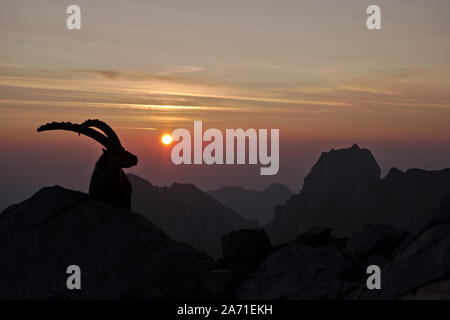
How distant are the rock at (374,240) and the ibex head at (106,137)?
714cm

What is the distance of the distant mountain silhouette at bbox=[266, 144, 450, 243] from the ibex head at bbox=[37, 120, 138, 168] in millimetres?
130232

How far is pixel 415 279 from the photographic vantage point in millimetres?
12000

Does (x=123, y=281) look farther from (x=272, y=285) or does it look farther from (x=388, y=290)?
(x=388, y=290)

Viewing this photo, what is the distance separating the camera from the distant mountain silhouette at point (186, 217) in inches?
6860

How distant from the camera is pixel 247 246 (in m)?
16.2

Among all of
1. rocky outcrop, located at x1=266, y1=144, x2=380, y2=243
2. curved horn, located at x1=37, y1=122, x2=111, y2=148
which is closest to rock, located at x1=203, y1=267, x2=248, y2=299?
curved horn, located at x1=37, y1=122, x2=111, y2=148

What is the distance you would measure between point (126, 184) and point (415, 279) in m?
9.52

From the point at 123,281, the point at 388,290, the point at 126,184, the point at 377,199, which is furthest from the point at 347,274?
the point at 377,199

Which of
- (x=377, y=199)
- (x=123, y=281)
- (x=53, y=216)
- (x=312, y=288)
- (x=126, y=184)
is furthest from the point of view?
(x=377, y=199)

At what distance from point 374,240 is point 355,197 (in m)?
162

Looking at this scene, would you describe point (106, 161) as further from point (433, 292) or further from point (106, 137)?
point (433, 292)

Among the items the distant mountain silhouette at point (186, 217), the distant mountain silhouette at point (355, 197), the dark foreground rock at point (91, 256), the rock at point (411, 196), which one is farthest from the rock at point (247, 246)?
the distant mountain silhouette at point (186, 217)

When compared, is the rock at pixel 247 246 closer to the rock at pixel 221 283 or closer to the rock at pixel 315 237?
the rock at pixel 315 237

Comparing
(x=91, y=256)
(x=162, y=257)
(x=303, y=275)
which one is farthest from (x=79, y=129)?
(x=303, y=275)
